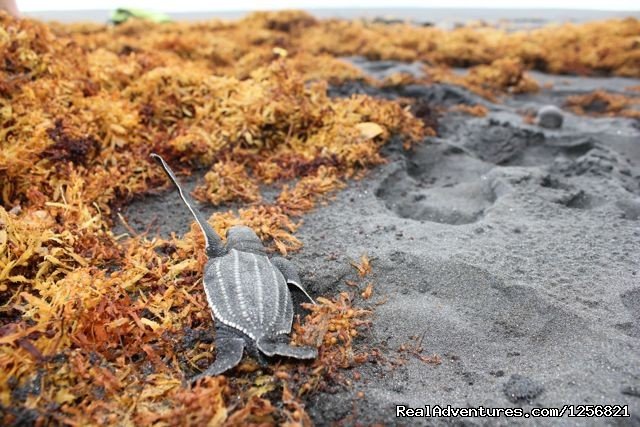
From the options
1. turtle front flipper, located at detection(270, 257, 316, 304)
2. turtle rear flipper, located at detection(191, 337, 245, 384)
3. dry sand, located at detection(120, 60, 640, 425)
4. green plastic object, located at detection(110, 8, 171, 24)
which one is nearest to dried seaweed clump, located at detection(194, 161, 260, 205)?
dry sand, located at detection(120, 60, 640, 425)

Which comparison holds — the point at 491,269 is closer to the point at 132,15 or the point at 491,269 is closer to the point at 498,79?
the point at 498,79

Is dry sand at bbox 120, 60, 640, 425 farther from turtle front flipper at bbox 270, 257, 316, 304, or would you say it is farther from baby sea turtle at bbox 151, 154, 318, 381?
baby sea turtle at bbox 151, 154, 318, 381

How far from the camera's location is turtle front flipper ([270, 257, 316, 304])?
2.60m

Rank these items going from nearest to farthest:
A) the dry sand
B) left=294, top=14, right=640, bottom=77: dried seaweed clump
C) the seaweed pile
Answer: the seaweed pile < the dry sand < left=294, top=14, right=640, bottom=77: dried seaweed clump

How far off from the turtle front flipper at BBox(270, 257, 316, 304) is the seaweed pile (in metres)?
0.16

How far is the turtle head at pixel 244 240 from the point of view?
9.34 feet

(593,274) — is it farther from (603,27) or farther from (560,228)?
(603,27)

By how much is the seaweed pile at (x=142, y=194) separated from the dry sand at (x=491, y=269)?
21cm


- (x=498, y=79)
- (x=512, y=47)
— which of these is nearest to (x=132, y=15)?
(x=498, y=79)

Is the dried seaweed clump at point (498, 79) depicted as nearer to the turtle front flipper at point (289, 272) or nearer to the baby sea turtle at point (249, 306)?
the turtle front flipper at point (289, 272)

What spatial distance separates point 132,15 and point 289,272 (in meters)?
10.9

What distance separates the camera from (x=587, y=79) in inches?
312

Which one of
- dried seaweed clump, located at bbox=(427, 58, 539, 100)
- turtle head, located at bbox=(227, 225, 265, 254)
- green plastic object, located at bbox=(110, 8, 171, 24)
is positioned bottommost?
turtle head, located at bbox=(227, 225, 265, 254)

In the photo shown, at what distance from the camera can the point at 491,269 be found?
2.89 m
